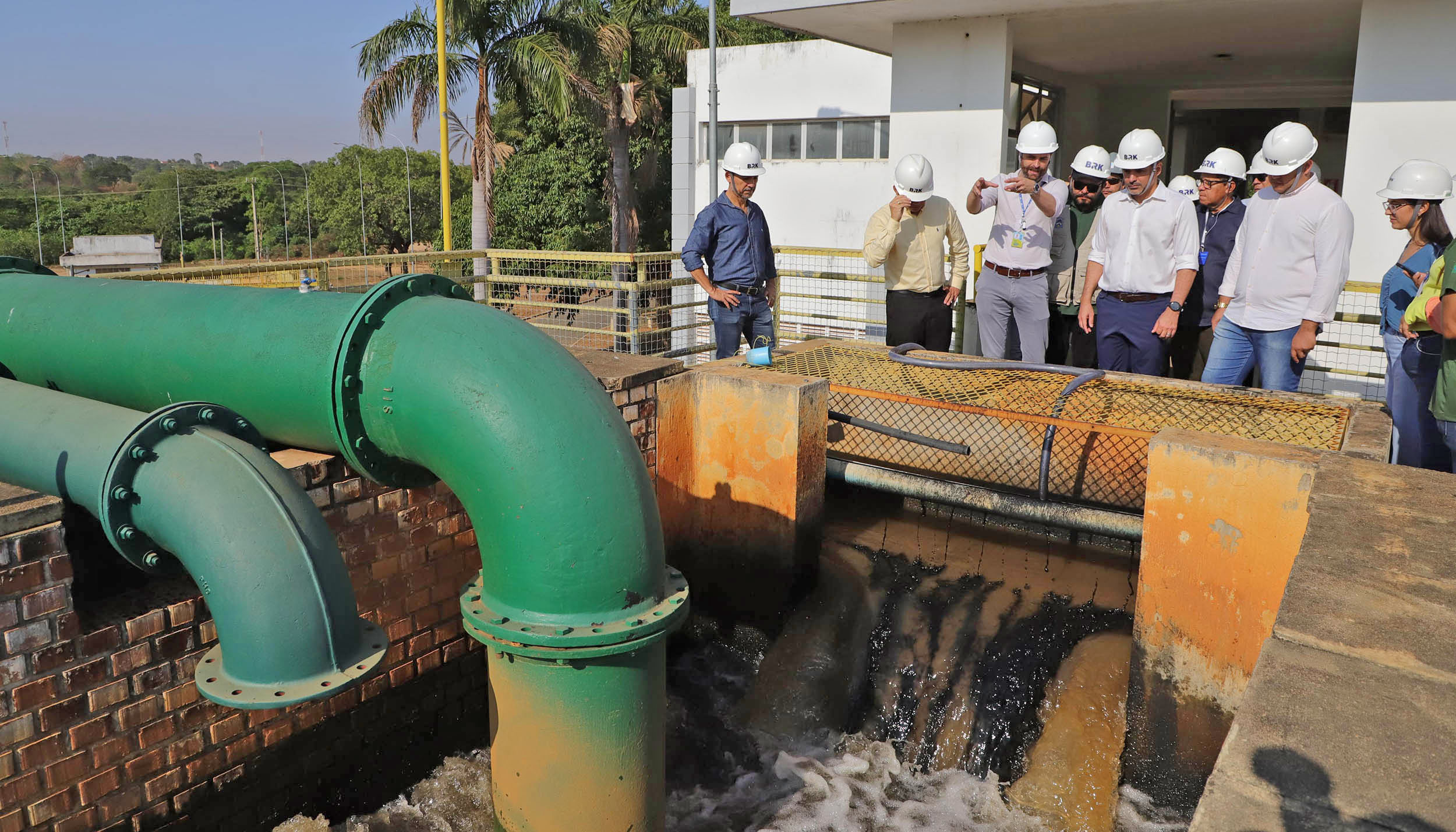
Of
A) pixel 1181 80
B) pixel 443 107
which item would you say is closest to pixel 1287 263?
pixel 1181 80

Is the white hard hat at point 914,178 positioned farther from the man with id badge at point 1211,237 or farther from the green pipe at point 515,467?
the green pipe at point 515,467

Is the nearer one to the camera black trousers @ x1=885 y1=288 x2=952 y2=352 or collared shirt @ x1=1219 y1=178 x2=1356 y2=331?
collared shirt @ x1=1219 y1=178 x2=1356 y2=331

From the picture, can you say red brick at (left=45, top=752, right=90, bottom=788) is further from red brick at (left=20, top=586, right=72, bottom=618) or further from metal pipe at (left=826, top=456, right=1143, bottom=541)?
metal pipe at (left=826, top=456, right=1143, bottom=541)

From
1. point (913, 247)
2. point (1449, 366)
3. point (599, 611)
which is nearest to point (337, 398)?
point (599, 611)

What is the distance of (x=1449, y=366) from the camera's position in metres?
4.17

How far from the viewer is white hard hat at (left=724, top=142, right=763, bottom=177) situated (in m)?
6.56

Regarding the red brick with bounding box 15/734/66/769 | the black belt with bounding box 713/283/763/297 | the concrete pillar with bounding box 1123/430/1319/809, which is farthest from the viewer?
the black belt with bounding box 713/283/763/297

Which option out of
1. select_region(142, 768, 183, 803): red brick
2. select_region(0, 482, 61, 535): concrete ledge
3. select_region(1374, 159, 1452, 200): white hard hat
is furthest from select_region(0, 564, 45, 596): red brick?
select_region(1374, 159, 1452, 200): white hard hat

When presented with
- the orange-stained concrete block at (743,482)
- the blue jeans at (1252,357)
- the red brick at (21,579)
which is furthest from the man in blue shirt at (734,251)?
the red brick at (21,579)

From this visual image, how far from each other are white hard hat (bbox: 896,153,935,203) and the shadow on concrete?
5131 millimetres

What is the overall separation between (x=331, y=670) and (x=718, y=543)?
319 centimetres

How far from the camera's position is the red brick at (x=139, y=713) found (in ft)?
9.96

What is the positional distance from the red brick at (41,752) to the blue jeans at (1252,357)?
525 cm

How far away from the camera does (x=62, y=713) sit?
2.89m
